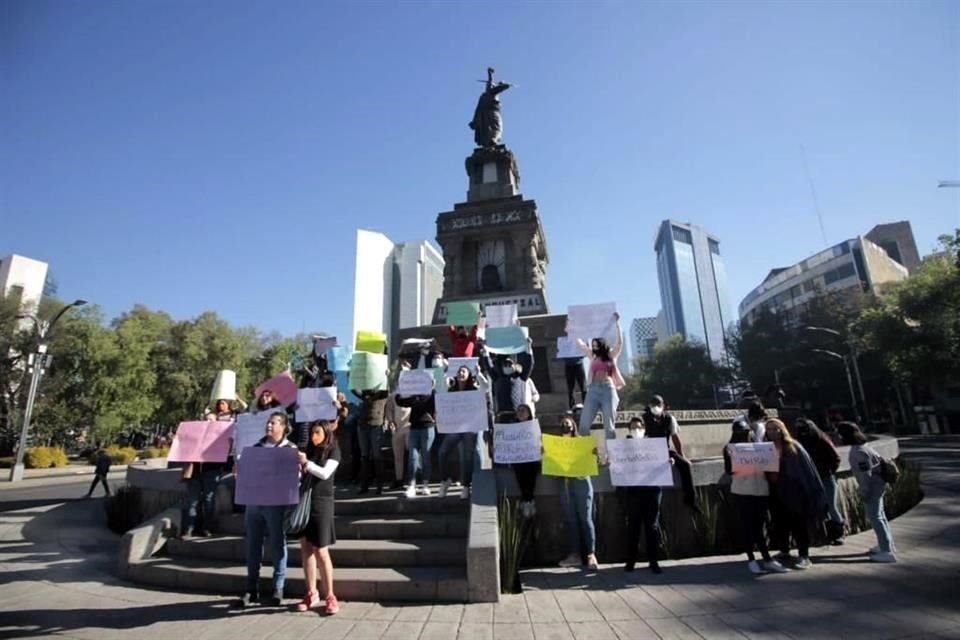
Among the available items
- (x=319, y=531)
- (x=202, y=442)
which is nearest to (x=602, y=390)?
(x=319, y=531)

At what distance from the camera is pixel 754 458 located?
628 centimetres

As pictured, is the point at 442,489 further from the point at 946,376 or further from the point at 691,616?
the point at 946,376

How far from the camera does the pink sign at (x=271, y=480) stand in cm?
505

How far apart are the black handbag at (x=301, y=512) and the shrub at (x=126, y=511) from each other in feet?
24.4

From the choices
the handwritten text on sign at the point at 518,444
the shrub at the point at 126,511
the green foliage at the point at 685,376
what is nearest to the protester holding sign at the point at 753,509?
the handwritten text on sign at the point at 518,444

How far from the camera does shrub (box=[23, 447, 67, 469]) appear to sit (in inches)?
1208

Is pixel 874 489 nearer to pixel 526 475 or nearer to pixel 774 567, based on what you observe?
pixel 774 567

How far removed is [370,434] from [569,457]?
3.52m

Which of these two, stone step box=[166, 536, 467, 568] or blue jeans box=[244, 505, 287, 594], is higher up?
blue jeans box=[244, 505, 287, 594]

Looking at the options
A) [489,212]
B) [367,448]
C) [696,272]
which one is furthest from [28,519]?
[696,272]

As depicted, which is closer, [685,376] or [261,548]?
[261,548]

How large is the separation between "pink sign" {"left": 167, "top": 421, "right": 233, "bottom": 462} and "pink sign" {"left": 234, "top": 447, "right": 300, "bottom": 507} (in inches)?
94.4

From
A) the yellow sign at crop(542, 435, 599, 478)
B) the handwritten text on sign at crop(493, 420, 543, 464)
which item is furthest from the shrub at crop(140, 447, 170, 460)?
the yellow sign at crop(542, 435, 599, 478)

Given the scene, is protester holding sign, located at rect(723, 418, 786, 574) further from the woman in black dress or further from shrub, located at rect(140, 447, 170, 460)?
shrub, located at rect(140, 447, 170, 460)
